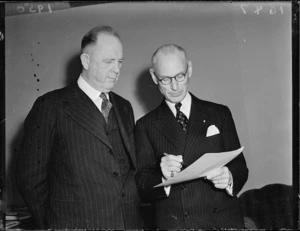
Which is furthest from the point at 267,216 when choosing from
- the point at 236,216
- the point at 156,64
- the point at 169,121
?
the point at 156,64

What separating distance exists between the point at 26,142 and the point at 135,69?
741 millimetres

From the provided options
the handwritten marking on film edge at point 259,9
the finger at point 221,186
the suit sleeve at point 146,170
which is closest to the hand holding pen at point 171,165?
the suit sleeve at point 146,170

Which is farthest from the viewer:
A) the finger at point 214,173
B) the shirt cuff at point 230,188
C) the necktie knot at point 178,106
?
the necktie knot at point 178,106

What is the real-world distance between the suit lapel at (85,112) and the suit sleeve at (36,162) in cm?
11

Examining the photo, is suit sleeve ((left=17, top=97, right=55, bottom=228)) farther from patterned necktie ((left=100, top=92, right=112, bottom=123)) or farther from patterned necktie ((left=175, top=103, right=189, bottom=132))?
patterned necktie ((left=175, top=103, right=189, bottom=132))

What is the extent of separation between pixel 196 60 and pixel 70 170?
3.17 ft

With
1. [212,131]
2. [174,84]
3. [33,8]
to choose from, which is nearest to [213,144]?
[212,131]

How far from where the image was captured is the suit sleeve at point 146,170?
1539 mm

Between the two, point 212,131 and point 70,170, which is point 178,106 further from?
point 70,170

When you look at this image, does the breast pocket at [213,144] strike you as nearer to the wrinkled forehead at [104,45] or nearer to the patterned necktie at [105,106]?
the patterned necktie at [105,106]

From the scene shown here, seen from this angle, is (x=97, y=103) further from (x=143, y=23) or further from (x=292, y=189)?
(x=292, y=189)

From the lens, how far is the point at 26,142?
4.88 ft

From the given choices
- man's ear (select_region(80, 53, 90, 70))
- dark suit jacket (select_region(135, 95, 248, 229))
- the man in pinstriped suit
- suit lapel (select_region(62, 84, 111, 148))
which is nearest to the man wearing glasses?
dark suit jacket (select_region(135, 95, 248, 229))

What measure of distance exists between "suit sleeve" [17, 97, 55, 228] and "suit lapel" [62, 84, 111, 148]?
11 cm
